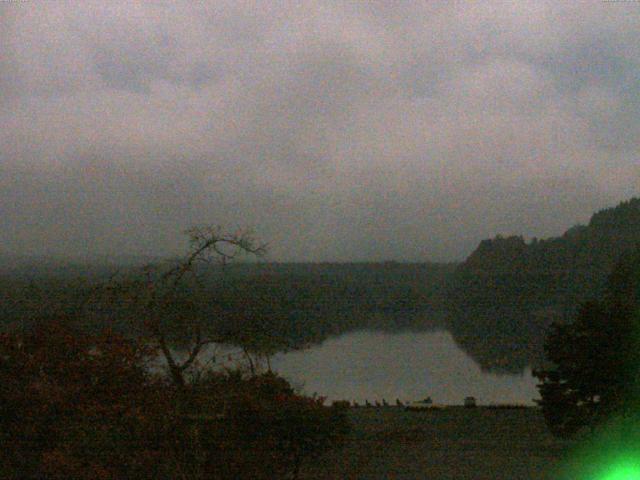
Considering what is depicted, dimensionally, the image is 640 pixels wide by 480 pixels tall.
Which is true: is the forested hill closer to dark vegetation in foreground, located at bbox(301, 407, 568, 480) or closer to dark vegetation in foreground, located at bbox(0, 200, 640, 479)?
dark vegetation in foreground, located at bbox(301, 407, 568, 480)

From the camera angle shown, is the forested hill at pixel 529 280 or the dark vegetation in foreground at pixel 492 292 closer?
the dark vegetation in foreground at pixel 492 292

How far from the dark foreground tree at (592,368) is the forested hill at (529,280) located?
73.5 ft

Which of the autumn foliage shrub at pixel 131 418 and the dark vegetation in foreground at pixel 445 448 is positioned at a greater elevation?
the autumn foliage shrub at pixel 131 418

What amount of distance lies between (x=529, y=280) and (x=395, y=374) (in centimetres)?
2252

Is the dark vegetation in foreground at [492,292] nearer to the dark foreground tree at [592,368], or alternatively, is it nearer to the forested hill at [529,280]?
the forested hill at [529,280]

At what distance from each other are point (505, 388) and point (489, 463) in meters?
15.1

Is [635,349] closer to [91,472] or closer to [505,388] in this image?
[91,472]

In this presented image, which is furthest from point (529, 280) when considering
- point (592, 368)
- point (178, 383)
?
point (178, 383)

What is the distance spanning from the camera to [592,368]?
8.58 metres

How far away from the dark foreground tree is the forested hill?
2240 cm

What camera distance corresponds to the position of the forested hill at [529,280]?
3578 centimetres

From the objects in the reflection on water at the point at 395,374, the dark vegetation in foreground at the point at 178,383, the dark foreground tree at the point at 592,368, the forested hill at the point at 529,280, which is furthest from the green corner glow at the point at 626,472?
the forested hill at the point at 529,280

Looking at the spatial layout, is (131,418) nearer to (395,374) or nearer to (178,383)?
(178,383)

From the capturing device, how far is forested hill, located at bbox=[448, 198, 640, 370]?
117 feet
